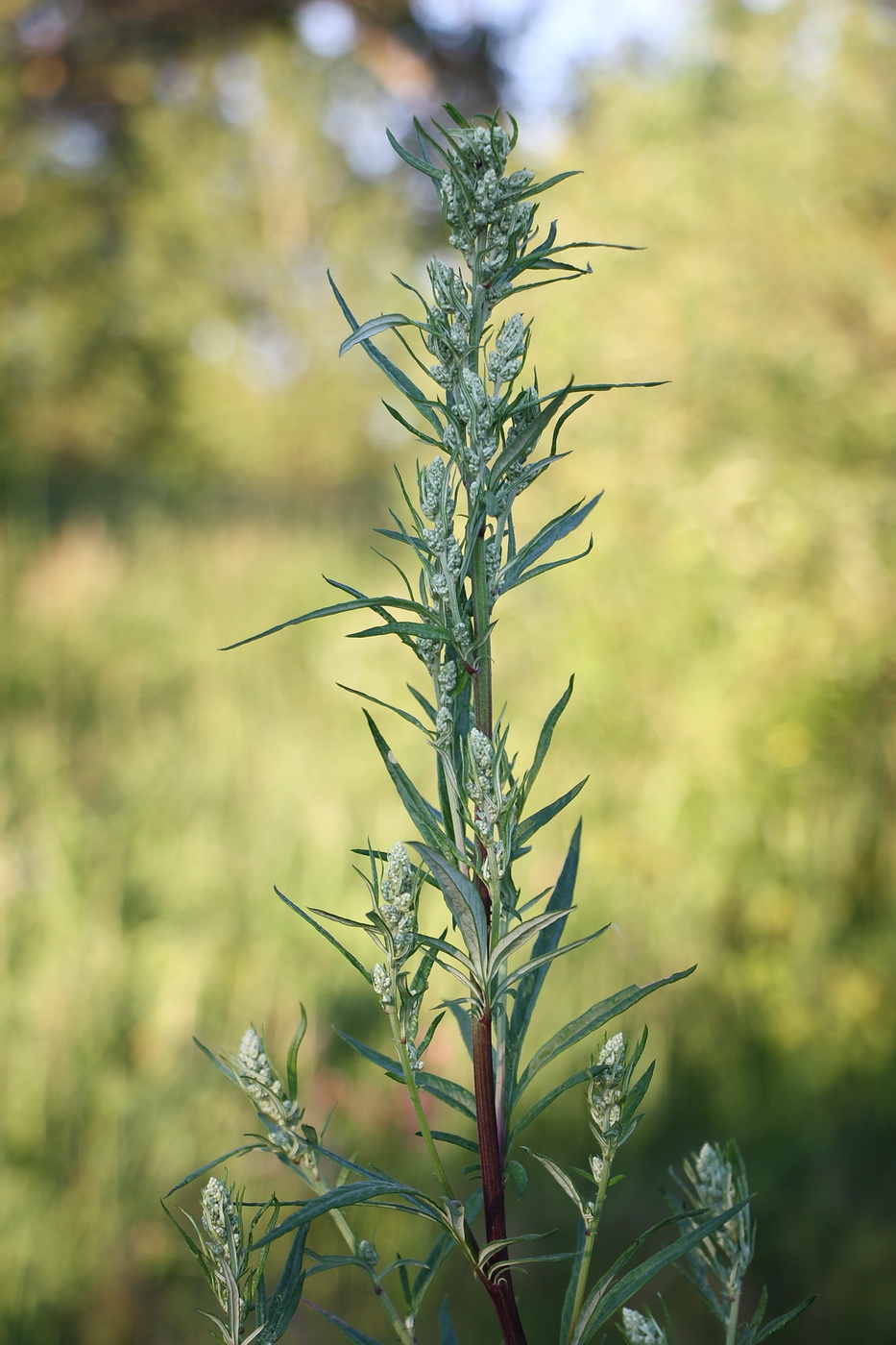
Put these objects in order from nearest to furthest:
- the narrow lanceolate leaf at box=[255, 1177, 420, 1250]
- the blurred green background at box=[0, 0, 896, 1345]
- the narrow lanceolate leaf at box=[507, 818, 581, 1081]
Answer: the narrow lanceolate leaf at box=[255, 1177, 420, 1250] → the narrow lanceolate leaf at box=[507, 818, 581, 1081] → the blurred green background at box=[0, 0, 896, 1345]

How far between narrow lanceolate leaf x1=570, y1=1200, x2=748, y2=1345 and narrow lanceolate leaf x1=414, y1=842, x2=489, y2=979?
0.12 m

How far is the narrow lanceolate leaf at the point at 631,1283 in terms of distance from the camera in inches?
14.7

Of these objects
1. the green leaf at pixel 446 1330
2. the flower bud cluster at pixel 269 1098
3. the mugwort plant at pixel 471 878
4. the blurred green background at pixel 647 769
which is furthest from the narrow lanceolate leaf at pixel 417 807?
the blurred green background at pixel 647 769

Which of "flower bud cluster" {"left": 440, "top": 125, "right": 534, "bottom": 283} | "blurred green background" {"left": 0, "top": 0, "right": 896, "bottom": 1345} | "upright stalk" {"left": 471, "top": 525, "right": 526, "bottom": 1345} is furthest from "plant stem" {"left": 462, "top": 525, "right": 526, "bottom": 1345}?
"blurred green background" {"left": 0, "top": 0, "right": 896, "bottom": 1345}

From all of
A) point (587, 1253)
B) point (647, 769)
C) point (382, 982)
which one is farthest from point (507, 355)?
point (647, 769)

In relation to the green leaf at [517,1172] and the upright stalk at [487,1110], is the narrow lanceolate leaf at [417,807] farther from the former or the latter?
the green leaf at [517,1172]

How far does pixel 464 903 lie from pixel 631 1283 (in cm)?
16

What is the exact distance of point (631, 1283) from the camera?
392 millimetres

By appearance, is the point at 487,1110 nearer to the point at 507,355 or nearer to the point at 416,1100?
the point at 416,1100

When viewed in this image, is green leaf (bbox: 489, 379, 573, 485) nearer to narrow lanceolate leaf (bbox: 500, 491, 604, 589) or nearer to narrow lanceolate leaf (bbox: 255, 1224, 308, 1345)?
narrow lanceolate leaf (bbox: 500, 491, 604, 589)

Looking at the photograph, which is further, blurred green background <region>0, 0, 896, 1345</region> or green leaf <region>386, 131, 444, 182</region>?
blurred green background <region>0, 0, 896, 1345</region>

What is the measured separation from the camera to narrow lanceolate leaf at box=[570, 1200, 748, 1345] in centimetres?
37

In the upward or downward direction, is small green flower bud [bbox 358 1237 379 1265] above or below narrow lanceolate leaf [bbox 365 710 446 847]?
below

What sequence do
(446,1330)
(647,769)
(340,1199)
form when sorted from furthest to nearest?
(647,769), (446,1330), (340,1199)
